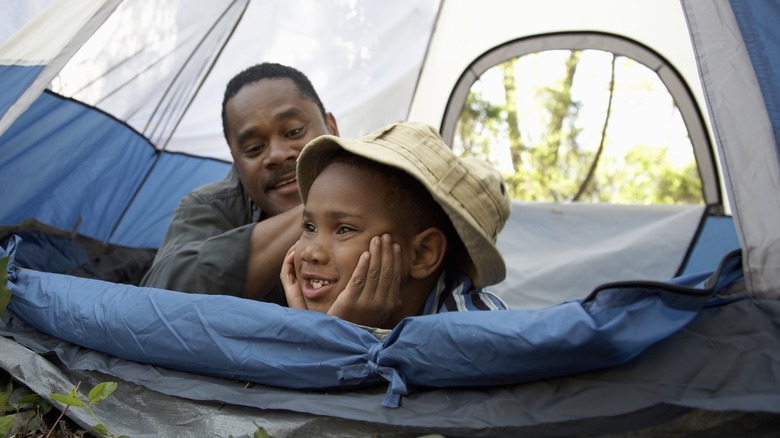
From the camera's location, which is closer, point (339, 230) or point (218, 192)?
point (339, 230)

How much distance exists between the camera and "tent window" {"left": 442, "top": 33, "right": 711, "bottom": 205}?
22.4 ft

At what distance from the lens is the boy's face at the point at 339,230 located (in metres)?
1.37

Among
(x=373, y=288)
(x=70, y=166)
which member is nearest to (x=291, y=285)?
(x=373, y=288)

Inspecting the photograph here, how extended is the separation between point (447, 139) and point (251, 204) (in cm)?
113

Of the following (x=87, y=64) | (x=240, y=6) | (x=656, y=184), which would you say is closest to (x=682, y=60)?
(x=240, y=6)

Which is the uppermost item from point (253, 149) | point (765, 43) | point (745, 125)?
point (765, 43)

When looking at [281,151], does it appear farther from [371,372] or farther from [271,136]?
[371,372]

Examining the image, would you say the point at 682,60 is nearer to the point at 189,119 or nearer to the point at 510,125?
the point at 189,119

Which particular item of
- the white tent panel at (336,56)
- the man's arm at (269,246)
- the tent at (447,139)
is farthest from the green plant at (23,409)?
the white tent panel at (336,56)

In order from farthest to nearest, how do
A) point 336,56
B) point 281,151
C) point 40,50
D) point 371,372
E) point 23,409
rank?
point 336,56 → point 281,151 → point 40,50 → point 23,409 → point 371,372

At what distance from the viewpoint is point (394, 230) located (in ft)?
4.66

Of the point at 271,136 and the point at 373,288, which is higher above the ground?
the point at 271,136

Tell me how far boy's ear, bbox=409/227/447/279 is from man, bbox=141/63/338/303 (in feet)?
1.15

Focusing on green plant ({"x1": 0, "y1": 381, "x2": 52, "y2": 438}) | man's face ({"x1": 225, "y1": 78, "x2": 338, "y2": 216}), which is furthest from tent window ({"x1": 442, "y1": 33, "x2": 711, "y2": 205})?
green plant ({"x1": 0, "y1": 381, "x2": 52, "y2": 438})
